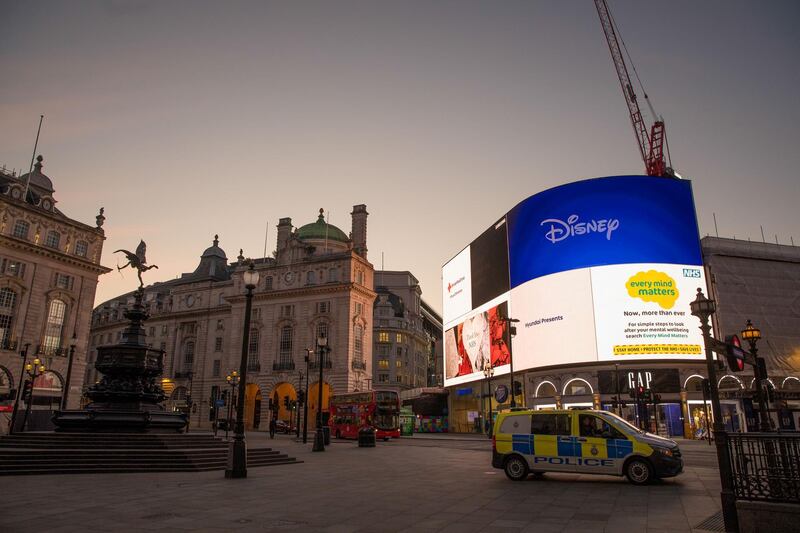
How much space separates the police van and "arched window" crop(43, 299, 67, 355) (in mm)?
54695

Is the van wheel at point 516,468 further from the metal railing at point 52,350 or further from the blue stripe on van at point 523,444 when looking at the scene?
the metal railing at point 52,350

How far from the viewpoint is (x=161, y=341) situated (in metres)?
80.7

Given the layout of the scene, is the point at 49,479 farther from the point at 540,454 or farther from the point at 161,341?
the point at 161,341

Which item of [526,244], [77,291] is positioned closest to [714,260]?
[526,244]

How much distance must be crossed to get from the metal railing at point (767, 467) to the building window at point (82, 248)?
6500 centimetres

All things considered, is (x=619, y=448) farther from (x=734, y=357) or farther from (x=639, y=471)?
(x=734, y=357)

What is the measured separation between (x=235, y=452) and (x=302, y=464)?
5.52 m

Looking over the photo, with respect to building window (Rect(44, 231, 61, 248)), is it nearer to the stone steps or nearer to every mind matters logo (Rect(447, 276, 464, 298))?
the stone steps

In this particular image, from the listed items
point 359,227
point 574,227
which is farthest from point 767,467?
point 359,227

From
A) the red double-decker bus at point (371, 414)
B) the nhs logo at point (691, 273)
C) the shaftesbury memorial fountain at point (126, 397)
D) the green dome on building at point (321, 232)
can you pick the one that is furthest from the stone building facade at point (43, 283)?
the nhs logo at point (691, 273)

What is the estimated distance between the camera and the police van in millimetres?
13594

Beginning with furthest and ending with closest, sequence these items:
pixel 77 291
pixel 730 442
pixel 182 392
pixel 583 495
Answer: pixel 182 392 < pixel 77 291 < pixel 583 495 < pixel 730 442

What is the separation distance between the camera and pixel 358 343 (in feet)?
211

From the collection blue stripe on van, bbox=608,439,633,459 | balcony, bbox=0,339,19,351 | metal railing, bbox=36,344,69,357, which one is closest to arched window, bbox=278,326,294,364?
metal railing, bbox=36,344,69,357
